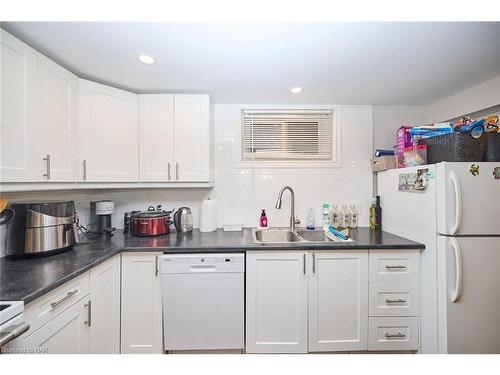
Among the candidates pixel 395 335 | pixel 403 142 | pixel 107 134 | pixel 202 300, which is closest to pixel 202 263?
pixel 202 300

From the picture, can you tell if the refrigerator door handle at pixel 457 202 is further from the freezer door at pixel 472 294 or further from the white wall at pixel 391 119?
the white wall at pixel 391 119

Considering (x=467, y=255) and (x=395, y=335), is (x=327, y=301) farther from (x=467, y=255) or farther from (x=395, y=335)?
(x=467, y=255)

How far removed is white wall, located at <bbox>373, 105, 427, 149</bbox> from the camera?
2.21 m

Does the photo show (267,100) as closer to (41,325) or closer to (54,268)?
(54,268)

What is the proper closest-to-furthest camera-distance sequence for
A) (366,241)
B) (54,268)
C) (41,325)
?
(41,325), (54,268), (366,241)

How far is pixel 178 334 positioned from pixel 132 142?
1586 millimetres

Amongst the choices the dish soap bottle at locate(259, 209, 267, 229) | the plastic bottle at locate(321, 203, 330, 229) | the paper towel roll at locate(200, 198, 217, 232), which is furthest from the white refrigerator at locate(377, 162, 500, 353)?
the paper towel roll at locate(200, 198, 217, 232)

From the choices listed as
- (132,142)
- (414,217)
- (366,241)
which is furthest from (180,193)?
(414,217)

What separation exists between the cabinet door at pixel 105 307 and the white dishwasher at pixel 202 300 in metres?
0.31

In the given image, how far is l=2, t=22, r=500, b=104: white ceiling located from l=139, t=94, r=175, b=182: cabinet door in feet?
0.39

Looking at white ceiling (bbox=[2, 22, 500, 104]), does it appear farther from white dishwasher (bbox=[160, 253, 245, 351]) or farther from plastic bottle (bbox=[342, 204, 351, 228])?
white dishwasher (bbox=[160, 253, 245, 351])

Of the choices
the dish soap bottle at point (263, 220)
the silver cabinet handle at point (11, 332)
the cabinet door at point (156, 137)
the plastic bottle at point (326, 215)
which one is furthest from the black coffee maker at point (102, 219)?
the plastic bottle at point (326, 215)

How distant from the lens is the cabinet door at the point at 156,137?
6.05ft

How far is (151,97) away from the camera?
1.84 metres
